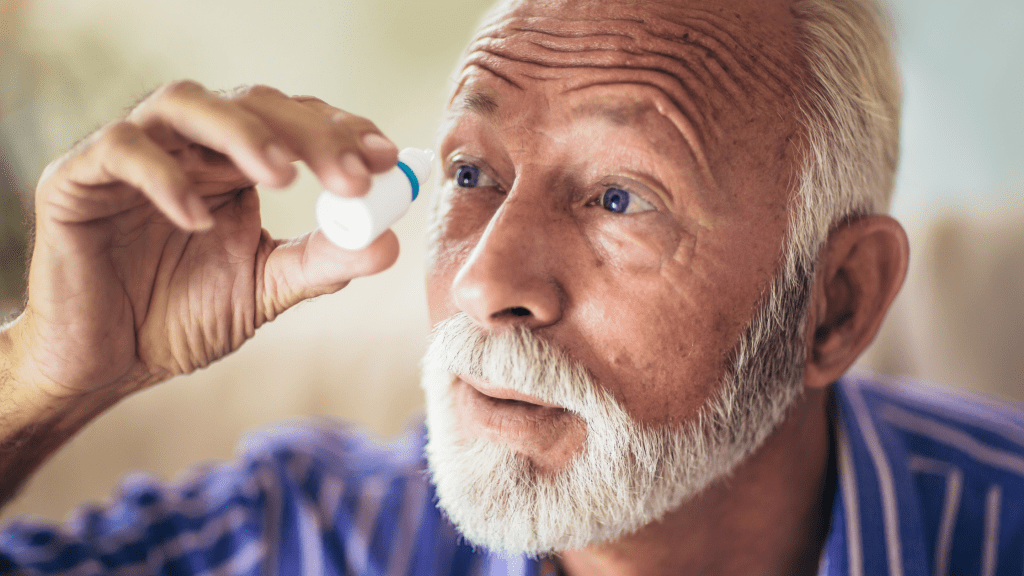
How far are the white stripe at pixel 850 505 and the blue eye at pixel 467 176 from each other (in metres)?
0.89

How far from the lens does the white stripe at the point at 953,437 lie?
1.37m

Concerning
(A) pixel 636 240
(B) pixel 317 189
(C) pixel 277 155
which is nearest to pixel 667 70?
(A) pixel 636 240

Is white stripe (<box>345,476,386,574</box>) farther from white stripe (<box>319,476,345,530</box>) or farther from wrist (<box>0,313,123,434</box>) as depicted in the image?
wrist (<box>0,313,123,434</box>)

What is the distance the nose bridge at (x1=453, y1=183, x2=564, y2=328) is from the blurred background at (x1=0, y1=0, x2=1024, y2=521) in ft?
1.50

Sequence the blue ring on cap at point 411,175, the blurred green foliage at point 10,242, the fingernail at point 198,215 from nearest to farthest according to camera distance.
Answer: the fingernail at point 198,215, the blue ring on cap at point 411,175, the blurred green foliage at point 10,242

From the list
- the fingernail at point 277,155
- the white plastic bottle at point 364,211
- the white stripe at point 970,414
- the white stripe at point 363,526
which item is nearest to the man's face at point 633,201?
the white plastic bottle at point 364,211

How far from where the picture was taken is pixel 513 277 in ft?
3.00

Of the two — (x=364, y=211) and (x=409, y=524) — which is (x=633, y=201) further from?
(x=409, y=524)

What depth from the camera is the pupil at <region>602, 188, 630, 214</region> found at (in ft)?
3.31

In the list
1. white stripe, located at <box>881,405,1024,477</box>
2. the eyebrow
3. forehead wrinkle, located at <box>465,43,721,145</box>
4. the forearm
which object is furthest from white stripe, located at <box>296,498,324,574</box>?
white stripe, located at <box>881,405,1024,477</box>

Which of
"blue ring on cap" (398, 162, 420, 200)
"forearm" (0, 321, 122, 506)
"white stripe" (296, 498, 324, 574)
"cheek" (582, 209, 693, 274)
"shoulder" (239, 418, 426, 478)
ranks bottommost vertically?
"white stripe" (296, 498, 324, 574)

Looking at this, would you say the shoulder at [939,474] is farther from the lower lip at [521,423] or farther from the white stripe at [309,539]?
the white stripe at [309,539]

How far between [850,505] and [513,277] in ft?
2.68

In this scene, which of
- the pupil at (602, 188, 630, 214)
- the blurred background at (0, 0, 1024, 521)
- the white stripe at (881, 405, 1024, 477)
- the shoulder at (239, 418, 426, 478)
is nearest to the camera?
the pupil at (602, 188, 630, 214)
